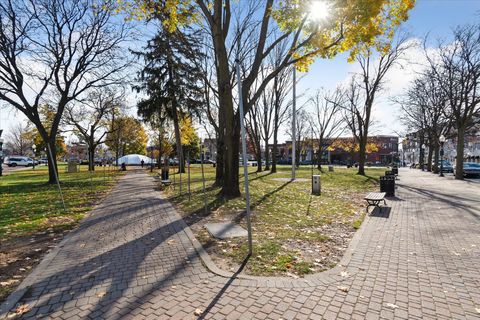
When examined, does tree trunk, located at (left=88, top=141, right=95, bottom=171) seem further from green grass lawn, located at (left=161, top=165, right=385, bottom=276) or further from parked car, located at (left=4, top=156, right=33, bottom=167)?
parked car, located at (left=4, top=156, right=33, bottom=167)

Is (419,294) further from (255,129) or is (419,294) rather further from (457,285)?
(255,129)

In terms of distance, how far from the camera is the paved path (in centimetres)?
354

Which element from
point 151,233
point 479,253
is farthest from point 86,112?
point 479,253

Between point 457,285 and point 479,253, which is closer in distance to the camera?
point 457,285

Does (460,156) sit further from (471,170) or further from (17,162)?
(17,162)

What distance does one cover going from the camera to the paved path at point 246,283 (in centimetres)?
354

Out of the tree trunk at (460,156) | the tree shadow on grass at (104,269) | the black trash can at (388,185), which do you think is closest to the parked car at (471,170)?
the tree trunk at (460,156)

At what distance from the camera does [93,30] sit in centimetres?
1941

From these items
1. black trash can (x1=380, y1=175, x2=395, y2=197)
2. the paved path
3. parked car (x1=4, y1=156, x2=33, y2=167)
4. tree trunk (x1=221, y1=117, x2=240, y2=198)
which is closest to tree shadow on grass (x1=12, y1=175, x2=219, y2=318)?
the paved path

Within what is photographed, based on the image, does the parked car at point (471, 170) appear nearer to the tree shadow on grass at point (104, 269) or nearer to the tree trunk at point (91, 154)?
the tree shadow on grass at point (104, 269)

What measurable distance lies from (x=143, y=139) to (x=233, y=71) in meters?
45.2

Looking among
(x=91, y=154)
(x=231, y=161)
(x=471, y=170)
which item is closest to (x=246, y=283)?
(x=231, y=161)

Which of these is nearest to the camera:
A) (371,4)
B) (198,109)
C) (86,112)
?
(371,4)

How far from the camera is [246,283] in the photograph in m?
4.27
